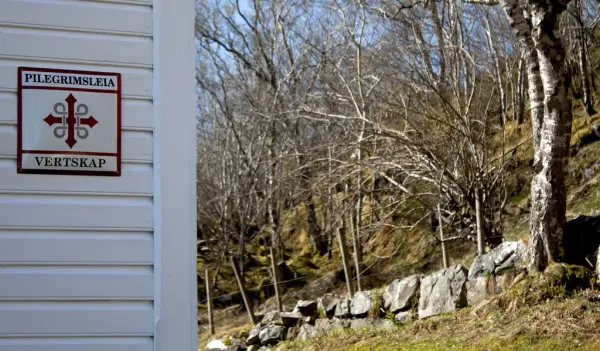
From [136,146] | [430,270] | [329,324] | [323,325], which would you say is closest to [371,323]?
[329,324]

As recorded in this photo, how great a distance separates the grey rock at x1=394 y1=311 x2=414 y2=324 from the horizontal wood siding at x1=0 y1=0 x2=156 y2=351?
20.6 feet

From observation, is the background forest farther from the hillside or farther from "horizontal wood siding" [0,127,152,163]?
"horizontal wood siding" [0,127,152,163]

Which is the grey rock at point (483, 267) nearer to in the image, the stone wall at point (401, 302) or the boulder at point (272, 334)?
the stone wall at point (401, 302)

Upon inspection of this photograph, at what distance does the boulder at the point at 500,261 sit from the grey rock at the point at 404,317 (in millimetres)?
786

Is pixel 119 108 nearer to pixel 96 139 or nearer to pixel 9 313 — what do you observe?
pixel 96 139

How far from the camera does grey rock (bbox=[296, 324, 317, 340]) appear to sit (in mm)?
9679

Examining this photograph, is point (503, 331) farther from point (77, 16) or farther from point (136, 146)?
point (77, 16)

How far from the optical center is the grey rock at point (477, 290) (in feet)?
26.9

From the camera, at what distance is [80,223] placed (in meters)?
2.75

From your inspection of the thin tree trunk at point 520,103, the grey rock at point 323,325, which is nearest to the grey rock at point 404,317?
the grey rock at point 323,325

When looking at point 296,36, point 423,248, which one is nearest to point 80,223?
point 423,248

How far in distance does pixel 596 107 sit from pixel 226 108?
27.5 feet

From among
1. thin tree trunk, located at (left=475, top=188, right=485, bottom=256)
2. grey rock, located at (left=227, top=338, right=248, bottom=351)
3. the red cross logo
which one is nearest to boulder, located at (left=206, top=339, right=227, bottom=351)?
grey rock, located at (left=227, top=338, right=248, bottom=351)

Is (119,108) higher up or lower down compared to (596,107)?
lower down
